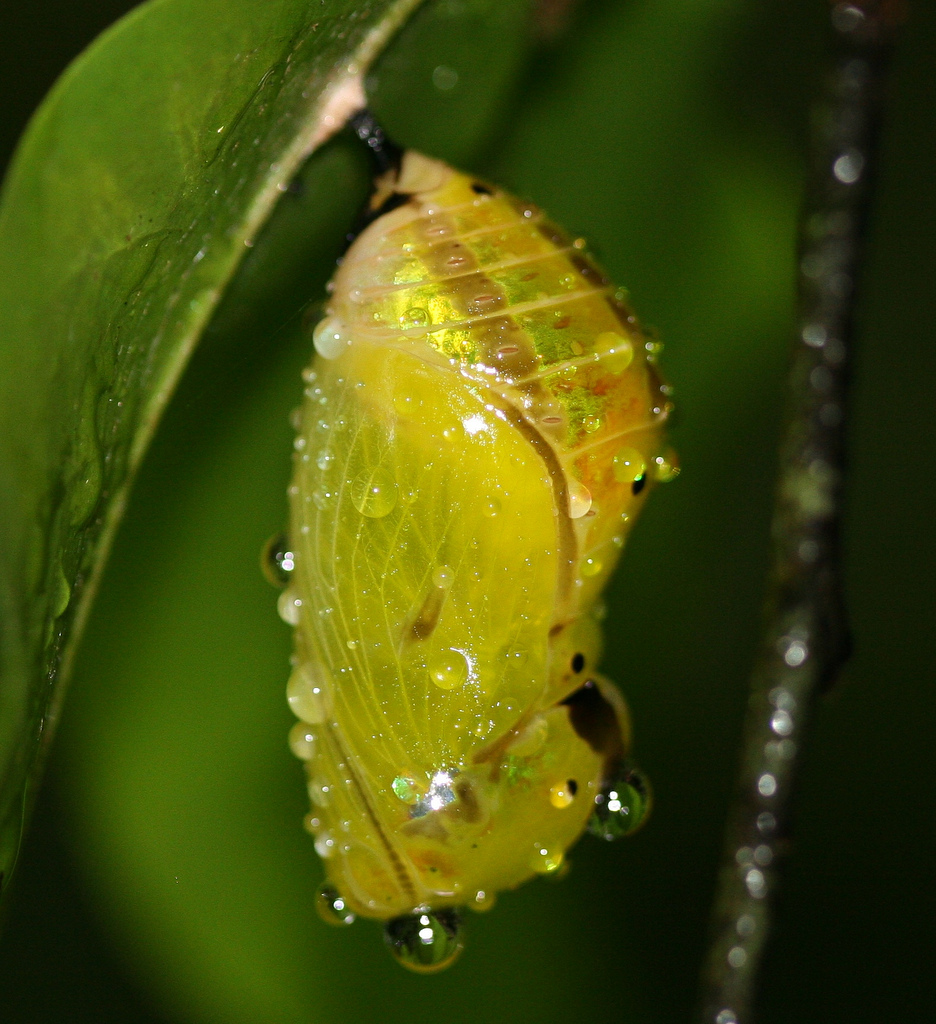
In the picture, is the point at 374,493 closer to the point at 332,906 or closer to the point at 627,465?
the point at 627,465

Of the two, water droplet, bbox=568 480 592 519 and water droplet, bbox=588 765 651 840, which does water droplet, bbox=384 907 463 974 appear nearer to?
water droplet, bbox=588 765 651 840

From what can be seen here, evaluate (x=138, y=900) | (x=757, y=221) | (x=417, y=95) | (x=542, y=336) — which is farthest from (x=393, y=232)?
(x=138, y=900)

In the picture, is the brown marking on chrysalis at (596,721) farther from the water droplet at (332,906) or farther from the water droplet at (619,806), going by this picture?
the water droplet at (332,906)

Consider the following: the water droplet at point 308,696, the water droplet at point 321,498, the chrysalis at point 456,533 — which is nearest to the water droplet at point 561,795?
the chrysalis at point 456,533

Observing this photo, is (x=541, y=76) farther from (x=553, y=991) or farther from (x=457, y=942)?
(x=553, y=991)

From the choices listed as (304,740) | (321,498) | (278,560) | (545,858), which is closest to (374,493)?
(321,498)

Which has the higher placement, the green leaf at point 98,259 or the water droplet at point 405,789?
the green leaf at point 98,259

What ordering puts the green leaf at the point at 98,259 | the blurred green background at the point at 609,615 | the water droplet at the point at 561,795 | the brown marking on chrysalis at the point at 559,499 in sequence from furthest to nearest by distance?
the blurred green background at the point at 609,615 < the water droplet at the point at 561,795 < the brown marking on chrysalis at the point at 559,499 < the green leaf at the point at 98,259

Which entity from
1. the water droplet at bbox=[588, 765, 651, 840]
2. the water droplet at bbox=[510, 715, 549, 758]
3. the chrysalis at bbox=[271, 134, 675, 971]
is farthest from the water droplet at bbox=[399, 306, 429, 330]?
the water droplet at bbox=[588, 765, 651, 840]
